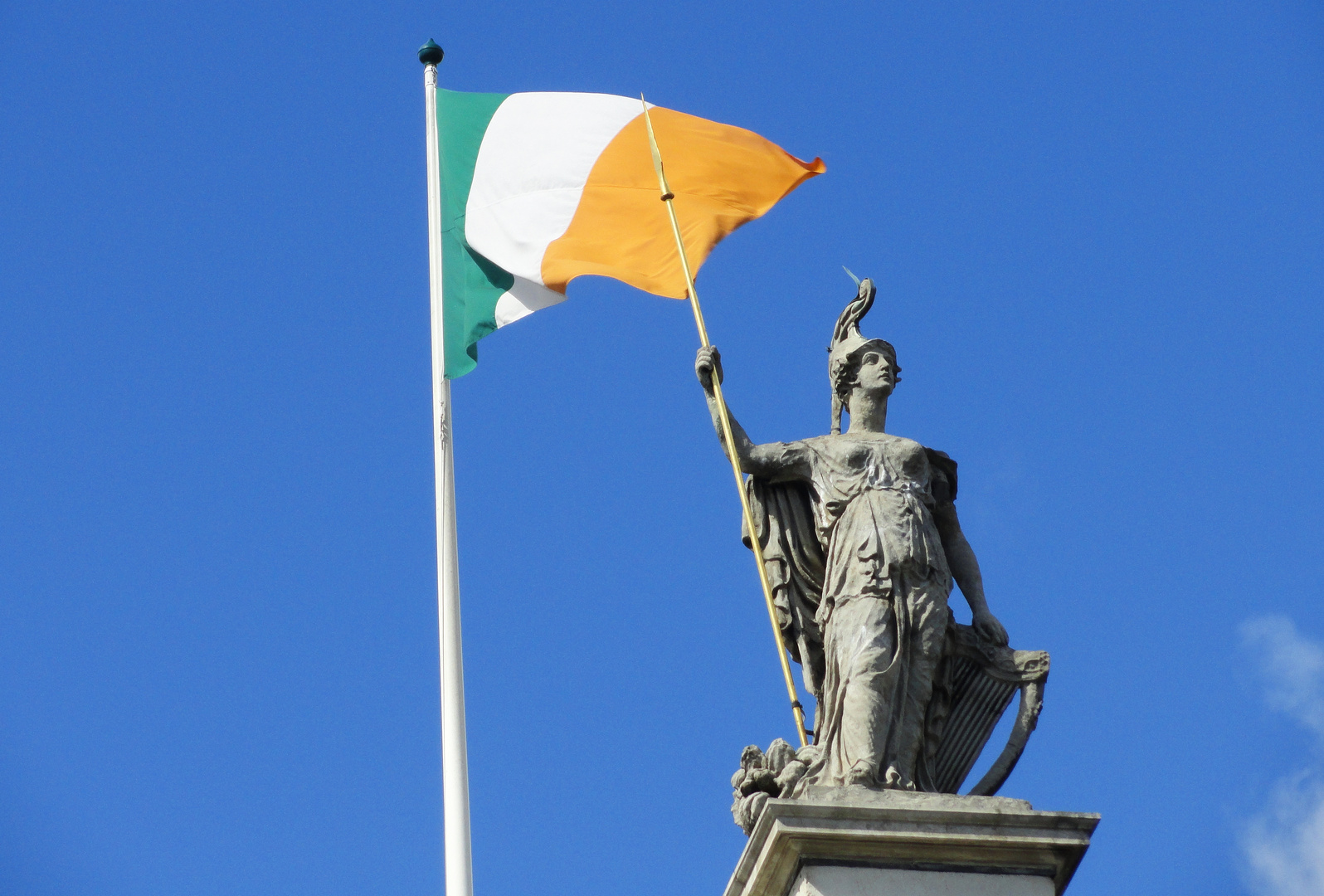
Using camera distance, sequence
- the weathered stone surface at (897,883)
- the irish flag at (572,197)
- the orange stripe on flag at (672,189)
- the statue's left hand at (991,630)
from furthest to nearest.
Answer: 1. the irish flag at (572,197)
2. the orange stripe on flag at (672,189)
3. the statue's left hand at (991,630)
4. the weathered stone surface at (897,883)

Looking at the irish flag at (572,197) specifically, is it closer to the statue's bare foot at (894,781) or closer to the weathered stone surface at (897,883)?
the statue's bare foot at (894,781)

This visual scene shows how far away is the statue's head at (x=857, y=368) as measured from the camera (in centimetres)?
1291

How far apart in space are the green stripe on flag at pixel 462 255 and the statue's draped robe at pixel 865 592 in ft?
22.4

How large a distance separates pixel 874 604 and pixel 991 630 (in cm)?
92

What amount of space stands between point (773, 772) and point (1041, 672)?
187cm

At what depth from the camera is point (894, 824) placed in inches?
420

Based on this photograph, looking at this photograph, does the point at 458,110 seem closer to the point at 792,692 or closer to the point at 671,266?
the point at 671,266

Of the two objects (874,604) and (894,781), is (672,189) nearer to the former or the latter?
(874,604)

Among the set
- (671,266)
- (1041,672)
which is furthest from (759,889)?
(671,266)

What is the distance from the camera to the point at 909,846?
1066 cm

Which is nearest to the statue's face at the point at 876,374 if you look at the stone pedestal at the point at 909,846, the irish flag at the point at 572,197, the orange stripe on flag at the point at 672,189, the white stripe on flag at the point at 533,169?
the stone pedestal at the point at 909,846

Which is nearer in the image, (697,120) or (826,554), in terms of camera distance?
(826,554)

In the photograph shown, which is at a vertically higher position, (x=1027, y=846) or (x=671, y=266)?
(x=671, y=266)

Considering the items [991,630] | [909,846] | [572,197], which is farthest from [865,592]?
[572,197]
